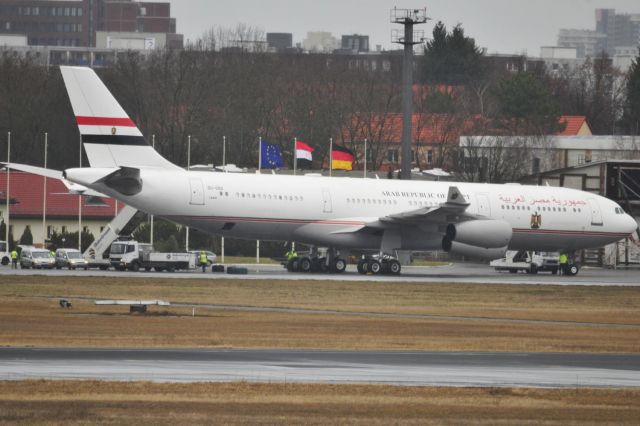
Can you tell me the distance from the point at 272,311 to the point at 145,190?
19.2 m

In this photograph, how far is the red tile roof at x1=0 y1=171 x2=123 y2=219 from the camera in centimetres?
9562

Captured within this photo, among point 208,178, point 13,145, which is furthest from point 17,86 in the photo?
point 208,178

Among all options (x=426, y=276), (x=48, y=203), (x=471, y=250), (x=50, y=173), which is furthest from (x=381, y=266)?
(x=48, y=203)

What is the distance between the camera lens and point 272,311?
42656mm

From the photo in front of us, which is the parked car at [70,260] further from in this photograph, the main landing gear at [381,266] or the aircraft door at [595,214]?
the aircraft door at [595,214]

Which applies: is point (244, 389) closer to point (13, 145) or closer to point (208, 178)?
point (208, 178)

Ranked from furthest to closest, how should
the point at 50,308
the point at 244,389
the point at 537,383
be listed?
the point at 50,308 → the point at 537,383 → the point at 244,389

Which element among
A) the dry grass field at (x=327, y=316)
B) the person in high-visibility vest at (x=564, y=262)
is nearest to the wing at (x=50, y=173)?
the dry grass field at (x=327, y=316)

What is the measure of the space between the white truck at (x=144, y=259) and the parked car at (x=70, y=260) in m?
1.91

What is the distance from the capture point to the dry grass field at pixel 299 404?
21516 millimetres

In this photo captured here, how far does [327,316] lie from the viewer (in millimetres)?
41531

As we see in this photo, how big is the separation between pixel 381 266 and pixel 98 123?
579 inches

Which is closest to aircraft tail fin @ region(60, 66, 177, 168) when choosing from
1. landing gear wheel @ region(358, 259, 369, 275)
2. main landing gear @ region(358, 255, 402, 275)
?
landing gear wheel @ region(358, 259, 369, 275)

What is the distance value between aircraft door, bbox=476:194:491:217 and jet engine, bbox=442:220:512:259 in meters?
1.20
